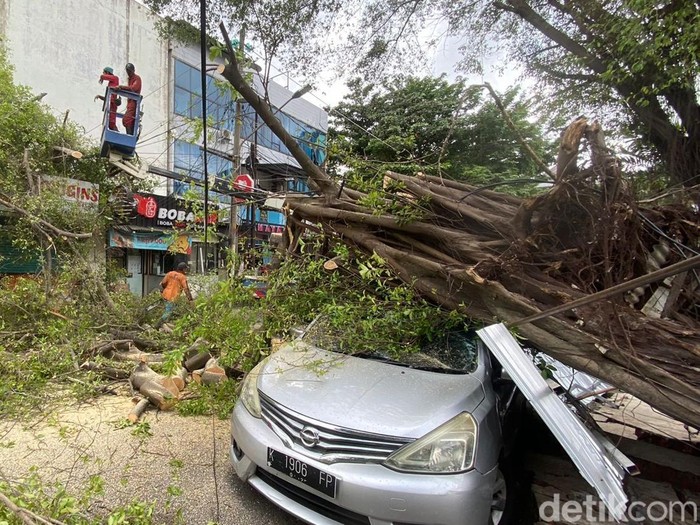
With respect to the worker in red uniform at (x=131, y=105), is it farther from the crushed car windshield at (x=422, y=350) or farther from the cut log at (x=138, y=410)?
the crushed car windshield at (x=422, y=350)

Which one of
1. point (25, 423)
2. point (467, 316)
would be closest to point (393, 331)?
point (467, 316)

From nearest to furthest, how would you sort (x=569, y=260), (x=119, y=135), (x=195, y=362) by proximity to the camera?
(x=569, y=260)
(x=195, y=362)
(x=119, y=135)

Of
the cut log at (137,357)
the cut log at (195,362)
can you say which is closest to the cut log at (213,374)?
the cut log at (195,362)

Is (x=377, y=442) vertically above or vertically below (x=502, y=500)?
above

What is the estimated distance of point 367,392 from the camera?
98.7 inches

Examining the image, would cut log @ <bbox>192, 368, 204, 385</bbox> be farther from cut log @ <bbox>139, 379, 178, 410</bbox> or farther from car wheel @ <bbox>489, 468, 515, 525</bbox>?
car wheel @ <bbox>489, 468, 515, 525</bbox>

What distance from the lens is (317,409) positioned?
238 cm

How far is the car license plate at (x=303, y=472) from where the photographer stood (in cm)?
210

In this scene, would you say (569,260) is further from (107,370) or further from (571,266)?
(107,370)

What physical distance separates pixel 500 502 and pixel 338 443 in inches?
40.4

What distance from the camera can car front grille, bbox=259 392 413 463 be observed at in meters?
2.15

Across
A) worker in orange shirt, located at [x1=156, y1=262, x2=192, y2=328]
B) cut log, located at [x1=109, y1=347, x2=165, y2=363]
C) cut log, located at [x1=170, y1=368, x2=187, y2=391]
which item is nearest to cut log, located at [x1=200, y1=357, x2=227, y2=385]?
cut log, located at [x1=170, y1=368, x2=187, y2=391]

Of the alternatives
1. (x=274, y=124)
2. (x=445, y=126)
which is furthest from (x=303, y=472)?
(x=445, y=126)

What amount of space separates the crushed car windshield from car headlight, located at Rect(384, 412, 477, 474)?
0.62 metres
